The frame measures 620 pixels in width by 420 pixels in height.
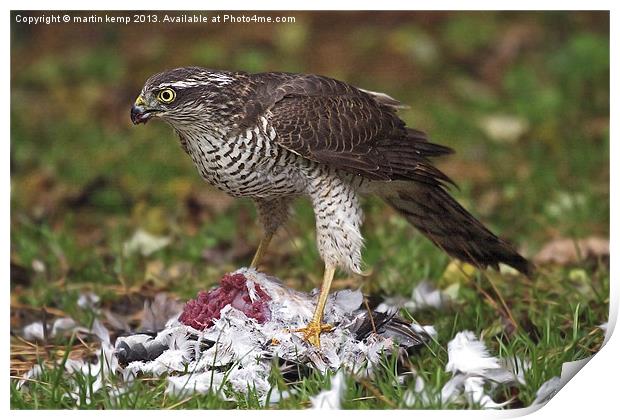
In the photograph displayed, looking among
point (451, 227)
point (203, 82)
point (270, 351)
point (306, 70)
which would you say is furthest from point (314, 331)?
point (306, 70)

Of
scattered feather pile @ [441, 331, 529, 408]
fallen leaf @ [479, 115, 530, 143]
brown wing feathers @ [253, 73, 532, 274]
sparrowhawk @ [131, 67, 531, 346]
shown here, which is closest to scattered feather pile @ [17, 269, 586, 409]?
scattered feather pile @ [441, 331, 529, 408]

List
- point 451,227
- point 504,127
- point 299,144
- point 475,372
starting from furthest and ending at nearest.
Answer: point 504,127 < point 451,227 < point 299,144 < point 475,372

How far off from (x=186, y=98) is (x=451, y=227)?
141 centimetres

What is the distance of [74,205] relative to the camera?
6.33m

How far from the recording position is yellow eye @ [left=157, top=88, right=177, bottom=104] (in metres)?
3.81

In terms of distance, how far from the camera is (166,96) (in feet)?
12.5

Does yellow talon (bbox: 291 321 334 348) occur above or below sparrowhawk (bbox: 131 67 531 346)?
below

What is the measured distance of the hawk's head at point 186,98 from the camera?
3.80 metres

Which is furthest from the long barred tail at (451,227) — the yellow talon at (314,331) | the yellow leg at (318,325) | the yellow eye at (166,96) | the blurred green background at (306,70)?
the yellow eye at (166,96)

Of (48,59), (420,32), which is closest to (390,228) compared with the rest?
(420,32)

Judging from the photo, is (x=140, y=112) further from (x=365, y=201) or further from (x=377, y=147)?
(x=365, y=201)

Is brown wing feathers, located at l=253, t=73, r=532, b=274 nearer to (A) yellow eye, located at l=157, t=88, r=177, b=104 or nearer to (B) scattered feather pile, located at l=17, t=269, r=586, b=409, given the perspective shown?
(A) yellow eye, located at l=157, t=88, r=177, b=104

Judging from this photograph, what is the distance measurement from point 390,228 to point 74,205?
83.0 inches
